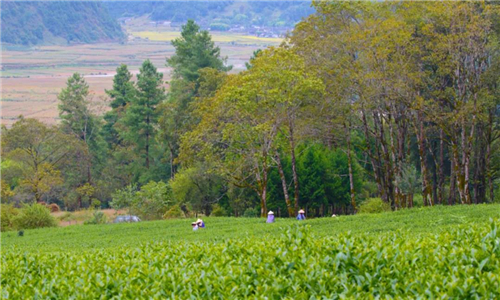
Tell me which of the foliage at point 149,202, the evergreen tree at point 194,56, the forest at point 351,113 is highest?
the evergreen tree at point 194,56

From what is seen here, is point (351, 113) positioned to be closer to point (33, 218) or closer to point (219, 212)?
point (219, 212)

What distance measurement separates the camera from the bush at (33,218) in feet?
114

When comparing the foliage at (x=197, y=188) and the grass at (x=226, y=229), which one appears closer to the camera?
the grass at (x=226, y=229)

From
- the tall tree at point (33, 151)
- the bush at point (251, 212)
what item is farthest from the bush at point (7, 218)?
the bush at point (251, 212)

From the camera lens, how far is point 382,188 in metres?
36.4

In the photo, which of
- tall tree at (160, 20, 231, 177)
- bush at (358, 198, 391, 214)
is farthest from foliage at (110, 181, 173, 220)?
bush at (358, 198, 391, 214)

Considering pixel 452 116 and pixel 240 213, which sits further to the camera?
pixel 240 213

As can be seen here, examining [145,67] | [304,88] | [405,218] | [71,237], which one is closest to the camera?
[405,218]

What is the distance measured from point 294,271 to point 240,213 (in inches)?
1419

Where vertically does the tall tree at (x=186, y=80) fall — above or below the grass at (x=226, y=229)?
above

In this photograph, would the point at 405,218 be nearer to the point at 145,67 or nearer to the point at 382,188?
the point at 382,188

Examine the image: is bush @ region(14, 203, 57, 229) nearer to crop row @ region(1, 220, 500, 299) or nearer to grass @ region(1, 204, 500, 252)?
grass @ region(1, 204, 500, 252)

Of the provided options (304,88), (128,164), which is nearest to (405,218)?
(304,88)

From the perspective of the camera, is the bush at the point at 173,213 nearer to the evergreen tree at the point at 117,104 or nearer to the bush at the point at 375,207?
the bush at the point at 375,207
